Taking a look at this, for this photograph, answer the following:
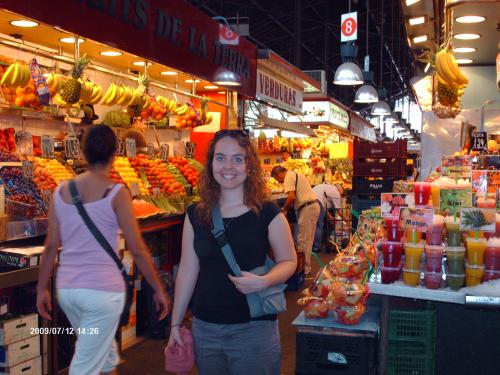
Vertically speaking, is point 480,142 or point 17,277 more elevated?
point 480,142

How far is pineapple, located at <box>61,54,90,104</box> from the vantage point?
5.80m

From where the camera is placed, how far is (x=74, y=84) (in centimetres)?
581

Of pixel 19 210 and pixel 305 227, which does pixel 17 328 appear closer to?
pixel 19 210

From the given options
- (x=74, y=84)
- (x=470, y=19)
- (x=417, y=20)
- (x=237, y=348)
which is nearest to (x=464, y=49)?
(x=417, y=20)

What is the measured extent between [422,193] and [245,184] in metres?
1.31

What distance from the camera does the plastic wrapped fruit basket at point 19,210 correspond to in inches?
185

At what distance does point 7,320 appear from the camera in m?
4.24

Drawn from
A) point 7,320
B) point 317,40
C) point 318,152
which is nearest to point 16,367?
point 7,320

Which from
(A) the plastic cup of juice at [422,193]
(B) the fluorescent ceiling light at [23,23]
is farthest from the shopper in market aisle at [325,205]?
(A) the plastic cup of juice at [422,193]

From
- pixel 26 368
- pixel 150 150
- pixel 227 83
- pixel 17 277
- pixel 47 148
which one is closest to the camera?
pixel 17 277

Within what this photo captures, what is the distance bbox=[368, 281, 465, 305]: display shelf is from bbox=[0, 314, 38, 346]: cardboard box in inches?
98.4

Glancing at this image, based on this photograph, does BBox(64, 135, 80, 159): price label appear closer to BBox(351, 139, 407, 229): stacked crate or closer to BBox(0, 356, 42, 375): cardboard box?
BBox(0, 356, 42, 375): cardboard box

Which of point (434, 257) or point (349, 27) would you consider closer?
point (434, 257)

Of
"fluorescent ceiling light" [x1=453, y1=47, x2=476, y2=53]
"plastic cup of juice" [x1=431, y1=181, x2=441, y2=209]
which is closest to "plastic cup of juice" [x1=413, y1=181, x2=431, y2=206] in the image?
"plastic cup of juice" [x1=431, y1=181, x2=441, y2=209]
